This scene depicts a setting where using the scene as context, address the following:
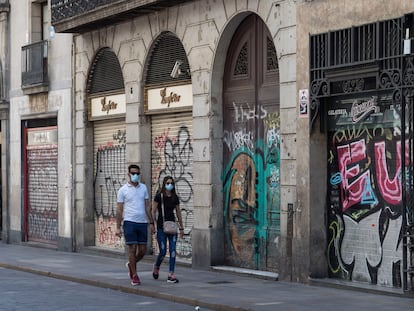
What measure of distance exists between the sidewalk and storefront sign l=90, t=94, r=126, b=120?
3.39 metres

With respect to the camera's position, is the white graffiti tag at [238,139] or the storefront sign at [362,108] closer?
the storefront sign at [362,108]

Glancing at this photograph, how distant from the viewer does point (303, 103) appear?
17094 mm

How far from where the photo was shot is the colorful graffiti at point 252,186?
1839 cm

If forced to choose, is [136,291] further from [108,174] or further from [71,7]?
[71,7]

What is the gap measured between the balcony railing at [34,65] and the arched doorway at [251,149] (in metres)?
8.82

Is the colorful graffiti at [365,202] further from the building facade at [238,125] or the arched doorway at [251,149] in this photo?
the arched doorway at [251,149]

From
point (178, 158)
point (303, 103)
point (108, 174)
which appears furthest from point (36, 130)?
point (303, 103)

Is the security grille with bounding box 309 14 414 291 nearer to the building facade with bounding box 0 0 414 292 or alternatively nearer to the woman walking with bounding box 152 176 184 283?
the building facade with bounding box 0 0 414 292

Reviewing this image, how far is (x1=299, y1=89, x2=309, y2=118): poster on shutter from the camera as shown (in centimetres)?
1702

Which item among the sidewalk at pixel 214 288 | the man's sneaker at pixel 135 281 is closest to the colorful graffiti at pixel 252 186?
the sidewalk at pixel 214 288

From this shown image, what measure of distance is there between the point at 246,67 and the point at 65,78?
26.4 ft

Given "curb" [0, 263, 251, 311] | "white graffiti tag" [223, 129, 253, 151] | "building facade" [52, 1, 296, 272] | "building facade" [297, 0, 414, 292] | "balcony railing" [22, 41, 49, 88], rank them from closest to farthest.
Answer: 1. "curb" [0, 263, 251, 311]
2. "building facade" [297, 0, 414, 292]
3. "building facade" [52, 1, 296, 272]
4. "white graffiti tag" [223, 129, 253, 151]
5. "balcony railing" [22, 41, 49, 88]

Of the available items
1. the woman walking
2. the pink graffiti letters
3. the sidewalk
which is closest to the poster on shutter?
the pink graffiti letters

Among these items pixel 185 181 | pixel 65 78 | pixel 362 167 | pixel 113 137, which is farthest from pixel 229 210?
pixel 65 78
